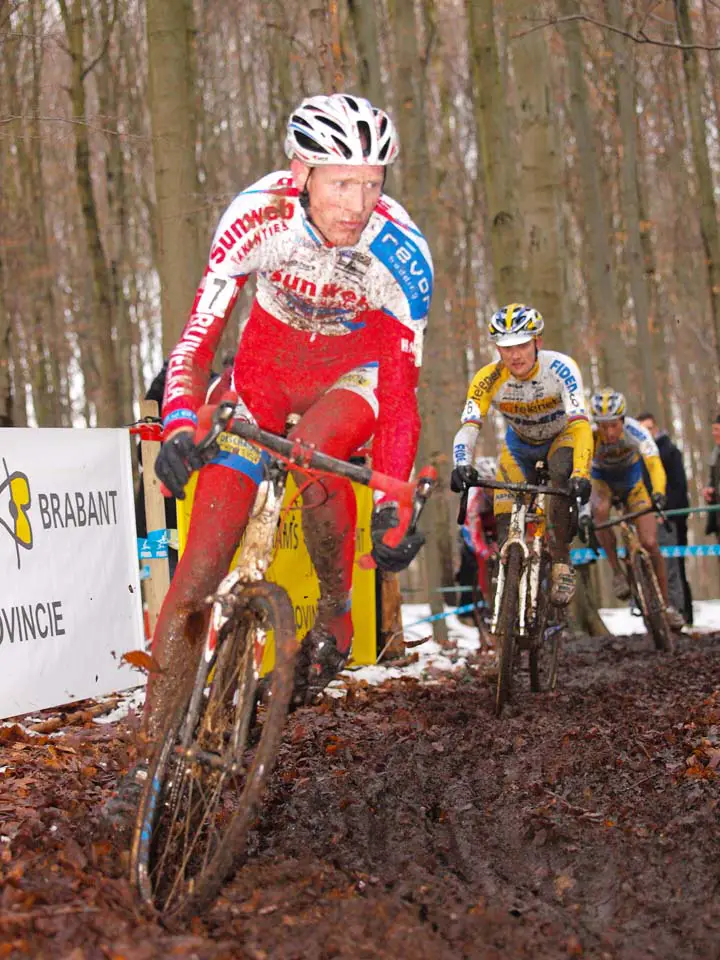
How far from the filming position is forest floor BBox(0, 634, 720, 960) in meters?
3.35

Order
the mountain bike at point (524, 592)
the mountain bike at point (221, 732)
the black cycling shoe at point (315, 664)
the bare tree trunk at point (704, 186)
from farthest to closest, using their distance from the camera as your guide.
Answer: the bare tree trunk at point (704, 186)
the mountain bike at point (524, 592)
the black cycling shoe at point (315, 664)
the mountain bike at point (221, 732)

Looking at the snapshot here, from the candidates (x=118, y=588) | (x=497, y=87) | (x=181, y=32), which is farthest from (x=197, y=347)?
(x=497, y=87)

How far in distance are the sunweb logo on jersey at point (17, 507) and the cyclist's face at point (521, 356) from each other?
375 cm

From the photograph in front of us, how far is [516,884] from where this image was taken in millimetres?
4035

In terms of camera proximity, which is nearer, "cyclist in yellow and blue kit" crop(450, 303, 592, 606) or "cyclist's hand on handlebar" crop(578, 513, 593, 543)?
"cyclist in yellow and blue kit" crop(450, 303, 592, 606)

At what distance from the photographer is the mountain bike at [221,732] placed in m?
3.57

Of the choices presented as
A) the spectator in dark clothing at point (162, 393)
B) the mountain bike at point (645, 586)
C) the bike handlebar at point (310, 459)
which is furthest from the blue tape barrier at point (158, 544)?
the bike handlebar at point (310, 459)

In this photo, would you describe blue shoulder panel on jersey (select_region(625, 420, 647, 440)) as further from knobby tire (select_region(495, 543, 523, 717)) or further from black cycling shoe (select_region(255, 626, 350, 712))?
black cycling shoe (select_region(255, 626, 350, 712))

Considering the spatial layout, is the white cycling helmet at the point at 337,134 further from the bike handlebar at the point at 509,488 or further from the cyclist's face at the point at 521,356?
the cyclist's face at the point at 521,356

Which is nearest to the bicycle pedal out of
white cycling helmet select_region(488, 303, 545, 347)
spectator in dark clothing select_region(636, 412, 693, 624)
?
white cycling helmet select_region(488, 303, 545, 347)

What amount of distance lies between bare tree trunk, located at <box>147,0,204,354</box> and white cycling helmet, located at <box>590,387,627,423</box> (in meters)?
4.16

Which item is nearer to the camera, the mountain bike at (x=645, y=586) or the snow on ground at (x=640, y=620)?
the mountain bike at (x=645, y=586)

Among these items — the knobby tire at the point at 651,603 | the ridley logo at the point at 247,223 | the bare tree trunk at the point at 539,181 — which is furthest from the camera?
the bare tree trunk at the point at 539,181

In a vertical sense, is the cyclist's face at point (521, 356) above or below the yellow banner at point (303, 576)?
above
